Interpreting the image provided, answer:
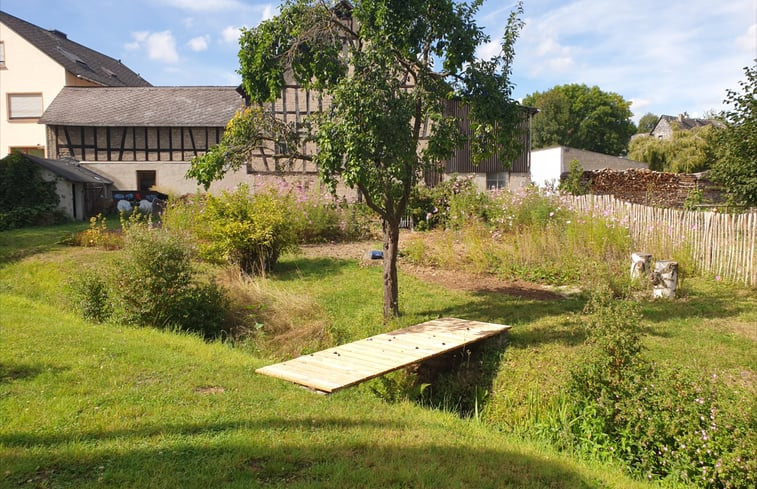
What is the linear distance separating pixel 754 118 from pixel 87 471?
11.1 meters

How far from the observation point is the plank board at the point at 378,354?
17.7 ft

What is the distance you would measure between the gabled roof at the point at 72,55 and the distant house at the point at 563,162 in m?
25.2

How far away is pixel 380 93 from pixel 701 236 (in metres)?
7.16

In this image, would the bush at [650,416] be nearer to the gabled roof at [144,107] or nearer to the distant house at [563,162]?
the gabled roof at [144,107]

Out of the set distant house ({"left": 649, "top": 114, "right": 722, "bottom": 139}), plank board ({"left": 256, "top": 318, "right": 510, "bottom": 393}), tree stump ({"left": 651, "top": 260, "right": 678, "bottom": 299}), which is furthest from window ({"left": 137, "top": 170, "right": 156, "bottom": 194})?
distant house ({"left": 649, "top": 114, "right": 722, "bottom": 139})

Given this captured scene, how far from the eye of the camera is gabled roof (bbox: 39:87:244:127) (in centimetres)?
2700

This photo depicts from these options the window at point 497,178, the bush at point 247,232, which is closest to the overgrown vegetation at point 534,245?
the bush at point 247,232

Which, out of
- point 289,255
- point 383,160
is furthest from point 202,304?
point 289,255

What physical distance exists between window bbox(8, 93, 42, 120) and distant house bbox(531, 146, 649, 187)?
26.2 meters

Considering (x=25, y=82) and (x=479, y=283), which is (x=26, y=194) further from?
(x=479, y=283)

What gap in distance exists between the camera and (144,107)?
27891 mm

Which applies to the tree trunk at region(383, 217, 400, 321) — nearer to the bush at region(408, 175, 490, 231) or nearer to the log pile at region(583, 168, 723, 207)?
the bush at region(408, 175, 490, 231)

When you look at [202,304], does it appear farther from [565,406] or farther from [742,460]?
[742,460]

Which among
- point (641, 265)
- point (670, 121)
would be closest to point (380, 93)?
point (641, 265)
